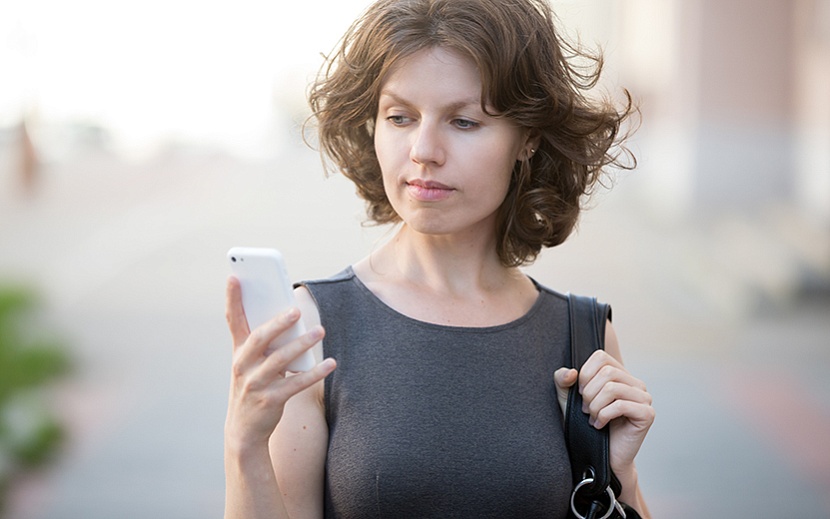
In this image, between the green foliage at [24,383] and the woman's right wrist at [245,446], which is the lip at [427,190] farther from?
the green foliage at [24,383]

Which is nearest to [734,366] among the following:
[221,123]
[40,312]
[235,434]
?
[40,312]

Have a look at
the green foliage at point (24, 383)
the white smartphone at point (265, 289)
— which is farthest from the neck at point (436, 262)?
the green foliage at point (24, 383)

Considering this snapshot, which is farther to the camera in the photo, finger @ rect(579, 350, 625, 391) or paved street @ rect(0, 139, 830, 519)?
paved street @ rect(0, 139, 830, 519)

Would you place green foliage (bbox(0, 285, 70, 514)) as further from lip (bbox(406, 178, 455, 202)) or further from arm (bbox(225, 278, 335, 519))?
lip (bbox(406, 178, 455, 202))

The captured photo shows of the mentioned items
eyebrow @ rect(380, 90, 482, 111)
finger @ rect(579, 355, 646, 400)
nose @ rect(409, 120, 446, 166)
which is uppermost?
eyebrow @ rect(380, 90, 482, 111)

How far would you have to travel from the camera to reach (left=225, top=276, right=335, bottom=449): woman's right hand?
151 centimetres

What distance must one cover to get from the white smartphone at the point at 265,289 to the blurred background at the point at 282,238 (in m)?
0.73

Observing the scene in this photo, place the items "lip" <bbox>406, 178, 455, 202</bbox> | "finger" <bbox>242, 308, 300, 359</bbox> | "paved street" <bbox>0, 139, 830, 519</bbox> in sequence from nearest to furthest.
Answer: "finger" <bbox>242, 308, 300, 359</bbox> → "lip" <bbox>406, 178, 455, 202</bbox> → "paved street" <bbox>0, 139, 830, 519</bbox>

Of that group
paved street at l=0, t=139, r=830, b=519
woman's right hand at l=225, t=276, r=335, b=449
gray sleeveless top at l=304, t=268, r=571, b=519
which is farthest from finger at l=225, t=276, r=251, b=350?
paved street at l=0, t=139, r=830, b=519

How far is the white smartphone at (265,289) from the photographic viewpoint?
157 cm

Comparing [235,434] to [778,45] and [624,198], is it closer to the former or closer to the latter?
[778,45]

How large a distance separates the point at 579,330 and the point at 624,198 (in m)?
14.4

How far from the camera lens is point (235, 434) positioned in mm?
1617

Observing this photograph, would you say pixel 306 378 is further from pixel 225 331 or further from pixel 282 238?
pixel 282 238
